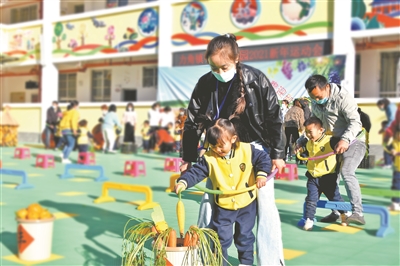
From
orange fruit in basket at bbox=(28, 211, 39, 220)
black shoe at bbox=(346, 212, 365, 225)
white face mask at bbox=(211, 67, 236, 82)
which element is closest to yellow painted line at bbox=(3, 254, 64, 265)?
orange fruit in basket at bbox=(28, 211, 39, 220)

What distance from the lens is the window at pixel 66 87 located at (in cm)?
2422

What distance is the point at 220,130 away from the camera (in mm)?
2164

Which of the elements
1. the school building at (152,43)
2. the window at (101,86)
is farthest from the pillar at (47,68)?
the window at (101,86)


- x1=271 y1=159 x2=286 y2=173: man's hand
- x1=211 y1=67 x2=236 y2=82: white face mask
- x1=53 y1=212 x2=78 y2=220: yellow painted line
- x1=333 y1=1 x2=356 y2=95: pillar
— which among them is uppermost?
x1=333 y1=1 x2=356 y2=95: pillar

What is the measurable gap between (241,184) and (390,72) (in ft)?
45.0

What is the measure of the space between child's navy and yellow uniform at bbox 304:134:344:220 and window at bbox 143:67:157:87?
63.5 feet

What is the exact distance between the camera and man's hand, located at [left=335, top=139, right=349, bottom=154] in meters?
1.97

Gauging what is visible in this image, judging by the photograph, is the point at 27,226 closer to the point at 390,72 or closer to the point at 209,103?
the point at 209,103

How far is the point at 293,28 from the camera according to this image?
1473cm

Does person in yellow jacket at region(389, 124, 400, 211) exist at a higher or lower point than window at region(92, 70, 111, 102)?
lower

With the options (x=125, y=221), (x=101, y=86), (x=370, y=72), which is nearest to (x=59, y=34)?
(x=101, y=86)

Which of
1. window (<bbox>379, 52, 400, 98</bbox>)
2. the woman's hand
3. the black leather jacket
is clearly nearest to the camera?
the black leather jacket

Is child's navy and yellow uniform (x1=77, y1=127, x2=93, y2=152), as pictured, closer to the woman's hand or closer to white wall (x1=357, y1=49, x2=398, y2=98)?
white wall (x1=357, y1=49, x2=398, y2=98)

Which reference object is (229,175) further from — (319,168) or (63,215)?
(63,215)
